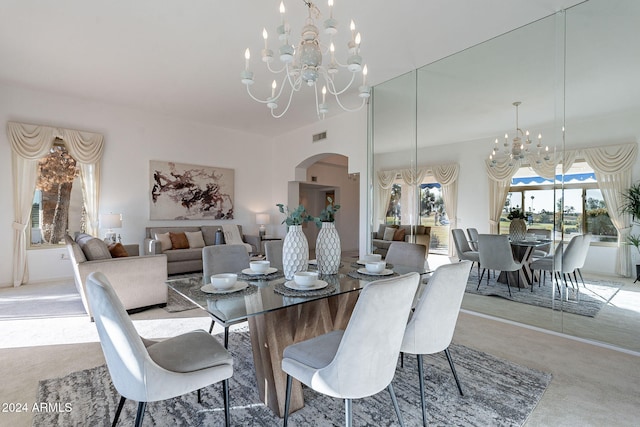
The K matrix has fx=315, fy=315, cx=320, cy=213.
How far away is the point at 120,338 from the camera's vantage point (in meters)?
1.19

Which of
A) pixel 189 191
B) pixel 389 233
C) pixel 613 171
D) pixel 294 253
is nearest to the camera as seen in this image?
pixel 294 253

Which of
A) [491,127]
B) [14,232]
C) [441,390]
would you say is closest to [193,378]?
[441,390]

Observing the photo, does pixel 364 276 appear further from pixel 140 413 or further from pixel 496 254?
pixel 496 254

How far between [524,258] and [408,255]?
141 centimetres

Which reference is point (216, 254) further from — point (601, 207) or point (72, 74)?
point (72, 74)

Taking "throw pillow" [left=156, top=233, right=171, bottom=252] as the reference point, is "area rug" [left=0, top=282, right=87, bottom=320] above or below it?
below

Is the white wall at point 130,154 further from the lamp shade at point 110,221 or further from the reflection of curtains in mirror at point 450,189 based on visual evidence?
the reflection of curtains in mirror at point 450,189

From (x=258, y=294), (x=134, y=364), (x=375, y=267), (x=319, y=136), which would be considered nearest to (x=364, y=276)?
(x=375, y=267)

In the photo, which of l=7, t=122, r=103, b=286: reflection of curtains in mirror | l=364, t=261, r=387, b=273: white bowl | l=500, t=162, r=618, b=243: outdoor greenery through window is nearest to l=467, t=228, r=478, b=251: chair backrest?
l=500, t=162, r=618, b=243: outdoor greenery through window

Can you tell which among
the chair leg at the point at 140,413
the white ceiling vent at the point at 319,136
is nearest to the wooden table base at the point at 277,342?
the chair leg at the point at 140,413

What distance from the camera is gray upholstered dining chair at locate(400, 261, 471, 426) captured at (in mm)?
1662

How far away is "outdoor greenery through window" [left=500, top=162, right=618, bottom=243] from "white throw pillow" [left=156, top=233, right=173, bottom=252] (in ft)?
16.7

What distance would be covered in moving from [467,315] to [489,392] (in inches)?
65.2

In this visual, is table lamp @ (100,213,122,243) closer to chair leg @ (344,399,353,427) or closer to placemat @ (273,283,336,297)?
placemat @ (273,283,336,297)
